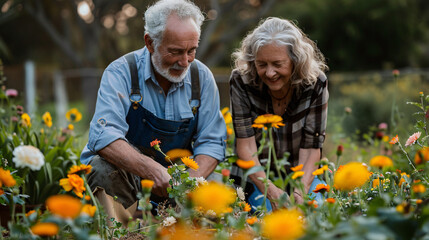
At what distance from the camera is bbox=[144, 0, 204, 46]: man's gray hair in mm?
2574

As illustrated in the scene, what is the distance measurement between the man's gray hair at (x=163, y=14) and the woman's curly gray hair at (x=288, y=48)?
0.31 m

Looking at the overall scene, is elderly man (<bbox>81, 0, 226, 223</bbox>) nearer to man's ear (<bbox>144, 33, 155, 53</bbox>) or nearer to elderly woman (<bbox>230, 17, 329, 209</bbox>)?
man's ear (<bbox>144, 33, 155, 53</bbox>)

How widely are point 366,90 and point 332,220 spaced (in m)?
6.92

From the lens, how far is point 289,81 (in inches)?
104

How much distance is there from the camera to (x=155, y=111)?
9.02ft

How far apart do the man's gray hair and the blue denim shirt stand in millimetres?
195

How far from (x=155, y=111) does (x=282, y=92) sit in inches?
28.3

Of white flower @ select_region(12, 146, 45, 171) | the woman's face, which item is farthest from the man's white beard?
white flower @ select_region(12, 146, 45, 171)

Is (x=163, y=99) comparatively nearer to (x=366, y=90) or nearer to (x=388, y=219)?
(x=388, y=219)

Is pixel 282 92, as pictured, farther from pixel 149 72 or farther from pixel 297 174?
pixel 297 174

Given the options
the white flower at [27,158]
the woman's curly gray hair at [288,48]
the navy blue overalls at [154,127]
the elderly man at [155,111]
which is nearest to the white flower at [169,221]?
the elderly man at [155,111]

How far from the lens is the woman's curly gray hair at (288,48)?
97.7 inches

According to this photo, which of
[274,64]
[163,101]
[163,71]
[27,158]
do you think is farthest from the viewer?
[163,101]

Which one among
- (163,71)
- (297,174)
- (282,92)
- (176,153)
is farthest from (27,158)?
(282,92)
